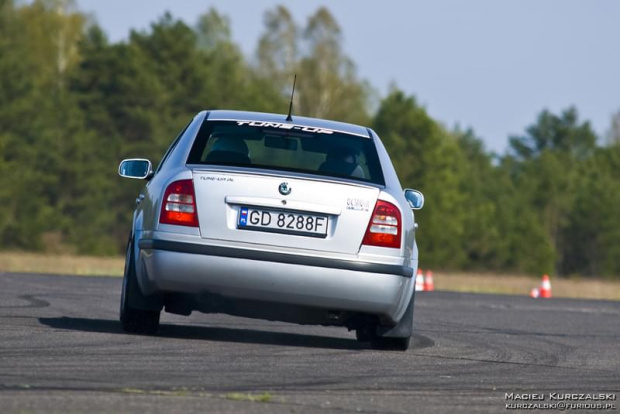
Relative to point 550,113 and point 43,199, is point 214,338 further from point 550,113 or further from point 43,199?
point 550,113

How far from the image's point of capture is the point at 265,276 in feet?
29.1

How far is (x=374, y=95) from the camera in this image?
321 feet

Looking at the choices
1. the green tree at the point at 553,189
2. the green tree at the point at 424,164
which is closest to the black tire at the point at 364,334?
the green tree at the point at 424,164

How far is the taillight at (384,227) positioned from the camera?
9062 mm

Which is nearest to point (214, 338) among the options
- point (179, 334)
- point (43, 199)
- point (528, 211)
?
point (179, 334)

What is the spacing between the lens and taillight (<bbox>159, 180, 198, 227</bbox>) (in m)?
8.95

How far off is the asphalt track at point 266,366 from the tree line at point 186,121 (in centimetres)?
3604

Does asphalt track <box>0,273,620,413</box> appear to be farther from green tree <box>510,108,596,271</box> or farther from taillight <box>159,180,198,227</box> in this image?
green tree <box>510,108,596,271</box>

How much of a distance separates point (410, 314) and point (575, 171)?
98.0 metres

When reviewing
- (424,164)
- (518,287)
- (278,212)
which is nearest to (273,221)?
(278,212)

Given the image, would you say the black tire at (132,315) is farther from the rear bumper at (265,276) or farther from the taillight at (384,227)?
the taillight at (384,227)

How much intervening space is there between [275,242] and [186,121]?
60.0m

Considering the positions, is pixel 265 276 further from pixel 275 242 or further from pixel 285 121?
pixel 285 121

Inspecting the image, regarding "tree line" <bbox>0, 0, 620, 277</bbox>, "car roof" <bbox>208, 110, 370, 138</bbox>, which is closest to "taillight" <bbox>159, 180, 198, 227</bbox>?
"car roof" <bbox>208, 110, 370, 138</bbox>
